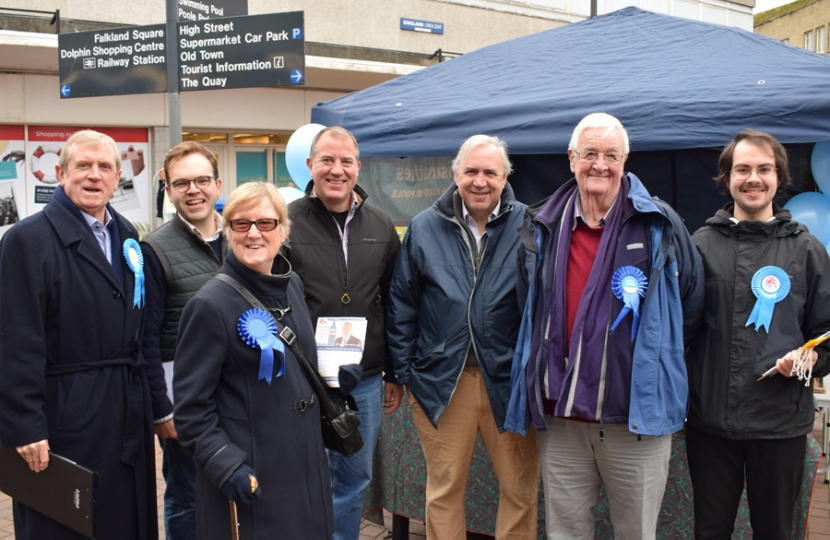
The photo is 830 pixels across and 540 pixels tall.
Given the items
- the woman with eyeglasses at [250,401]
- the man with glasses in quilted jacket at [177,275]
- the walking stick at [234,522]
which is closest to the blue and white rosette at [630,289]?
the woman with eyeglasses at [250,401]

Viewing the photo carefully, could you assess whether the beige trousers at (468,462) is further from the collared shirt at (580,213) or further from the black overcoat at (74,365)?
the black overcoat at (74,365)

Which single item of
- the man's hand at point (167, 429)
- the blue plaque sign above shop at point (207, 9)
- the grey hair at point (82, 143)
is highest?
the blue plaque sign above shop at point (207, 9)

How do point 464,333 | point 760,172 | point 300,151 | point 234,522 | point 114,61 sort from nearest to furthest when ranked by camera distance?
point 234,522 → point 760,172 → point 464,333 → point 114,61 → point 300,151

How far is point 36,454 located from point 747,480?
247 cm

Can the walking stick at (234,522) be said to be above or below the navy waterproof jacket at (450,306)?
below

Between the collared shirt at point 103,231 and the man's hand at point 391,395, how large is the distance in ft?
4.29

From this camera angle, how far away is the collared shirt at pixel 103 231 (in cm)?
271

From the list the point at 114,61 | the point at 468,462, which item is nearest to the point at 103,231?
the point at 468,462

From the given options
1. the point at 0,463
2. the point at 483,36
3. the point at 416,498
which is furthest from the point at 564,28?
the point at 483,36

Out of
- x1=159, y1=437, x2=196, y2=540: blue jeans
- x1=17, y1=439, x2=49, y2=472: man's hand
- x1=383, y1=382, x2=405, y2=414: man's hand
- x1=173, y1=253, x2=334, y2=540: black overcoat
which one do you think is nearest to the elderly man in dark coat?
Result: x1=17, y1=439, x2=49, y2=472: man's hand

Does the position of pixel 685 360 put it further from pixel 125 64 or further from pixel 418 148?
pixel 125 64

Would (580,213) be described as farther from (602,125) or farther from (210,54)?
(210,54)

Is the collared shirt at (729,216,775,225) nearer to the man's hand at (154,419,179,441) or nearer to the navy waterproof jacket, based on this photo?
the navy waterproof jacket

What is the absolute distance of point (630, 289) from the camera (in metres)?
2.58
